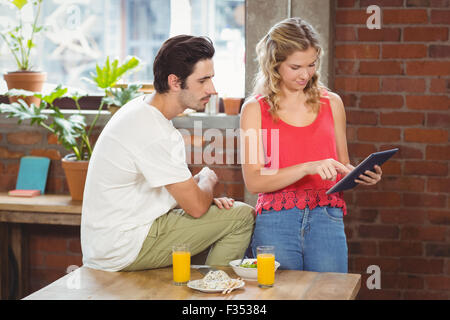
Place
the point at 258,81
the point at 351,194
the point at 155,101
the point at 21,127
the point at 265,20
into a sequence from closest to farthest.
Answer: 1. the point at 155,101
2. the point at 258,81
3. the point at 265,20
4. the point at 351,194
5. the point at 21,127

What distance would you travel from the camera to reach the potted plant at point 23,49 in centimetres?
348

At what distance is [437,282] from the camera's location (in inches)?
130

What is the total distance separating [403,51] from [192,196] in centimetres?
149

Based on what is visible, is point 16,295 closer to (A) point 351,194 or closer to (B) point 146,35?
(B) point 146,35

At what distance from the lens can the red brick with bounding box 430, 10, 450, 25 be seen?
3094 millimetres

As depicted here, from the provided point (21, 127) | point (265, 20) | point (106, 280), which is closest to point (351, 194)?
point (265, 20)

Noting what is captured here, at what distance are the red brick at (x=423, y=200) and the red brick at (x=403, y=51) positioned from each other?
68cm

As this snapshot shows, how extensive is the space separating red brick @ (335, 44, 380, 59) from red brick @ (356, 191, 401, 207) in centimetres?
68

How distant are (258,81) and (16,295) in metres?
1.86

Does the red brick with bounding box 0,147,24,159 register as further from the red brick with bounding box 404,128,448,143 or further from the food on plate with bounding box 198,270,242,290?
the red brick with bounding box 404,128,448,143

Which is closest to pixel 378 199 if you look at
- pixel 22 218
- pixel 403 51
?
pixel 403 51

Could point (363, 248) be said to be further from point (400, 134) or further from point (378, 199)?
point (400, 134)

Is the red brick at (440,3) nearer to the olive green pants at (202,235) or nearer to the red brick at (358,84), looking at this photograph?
the red brick at (358,84)

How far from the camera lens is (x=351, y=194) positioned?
3.29 metres
